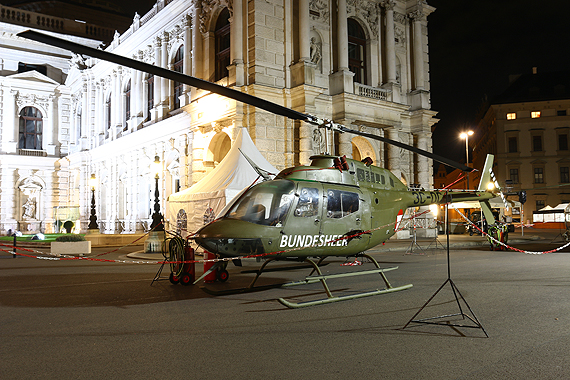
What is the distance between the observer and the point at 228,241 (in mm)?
8289

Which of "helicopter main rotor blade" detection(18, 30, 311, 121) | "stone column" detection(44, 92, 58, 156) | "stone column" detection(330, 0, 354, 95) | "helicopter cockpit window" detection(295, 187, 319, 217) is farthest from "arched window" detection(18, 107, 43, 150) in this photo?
"helicopter main rotor blade" detection(18, 30, 311, 121)

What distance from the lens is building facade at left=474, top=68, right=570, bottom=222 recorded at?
2163 inches

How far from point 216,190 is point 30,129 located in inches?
1440

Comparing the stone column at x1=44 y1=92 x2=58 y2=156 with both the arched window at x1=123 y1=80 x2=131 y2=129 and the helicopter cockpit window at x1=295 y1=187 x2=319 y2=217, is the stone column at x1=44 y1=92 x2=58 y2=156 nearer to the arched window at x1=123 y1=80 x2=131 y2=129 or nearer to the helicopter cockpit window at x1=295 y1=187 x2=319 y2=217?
the arched window at x1=123 y1=80 x2=131 y2=129

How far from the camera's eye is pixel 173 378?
4.45 meters

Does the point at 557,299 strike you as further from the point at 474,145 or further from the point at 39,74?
the point at 474,145

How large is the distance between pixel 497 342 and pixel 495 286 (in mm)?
4635

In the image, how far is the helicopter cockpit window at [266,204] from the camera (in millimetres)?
8695

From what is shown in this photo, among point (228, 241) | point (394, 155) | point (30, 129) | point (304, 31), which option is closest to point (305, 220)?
point (228, 241)

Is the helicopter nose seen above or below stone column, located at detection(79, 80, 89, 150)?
below

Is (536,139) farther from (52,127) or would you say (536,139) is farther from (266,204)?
(266,204)

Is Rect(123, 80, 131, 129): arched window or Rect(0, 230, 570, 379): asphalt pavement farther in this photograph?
Rect(123, 80, 131, 129): arched window

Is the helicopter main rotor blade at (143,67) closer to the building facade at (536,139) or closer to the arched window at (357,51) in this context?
the arched window at (357,51)

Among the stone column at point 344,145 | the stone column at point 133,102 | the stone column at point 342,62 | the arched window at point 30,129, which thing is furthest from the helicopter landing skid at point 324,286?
the arched window at point 30,129
